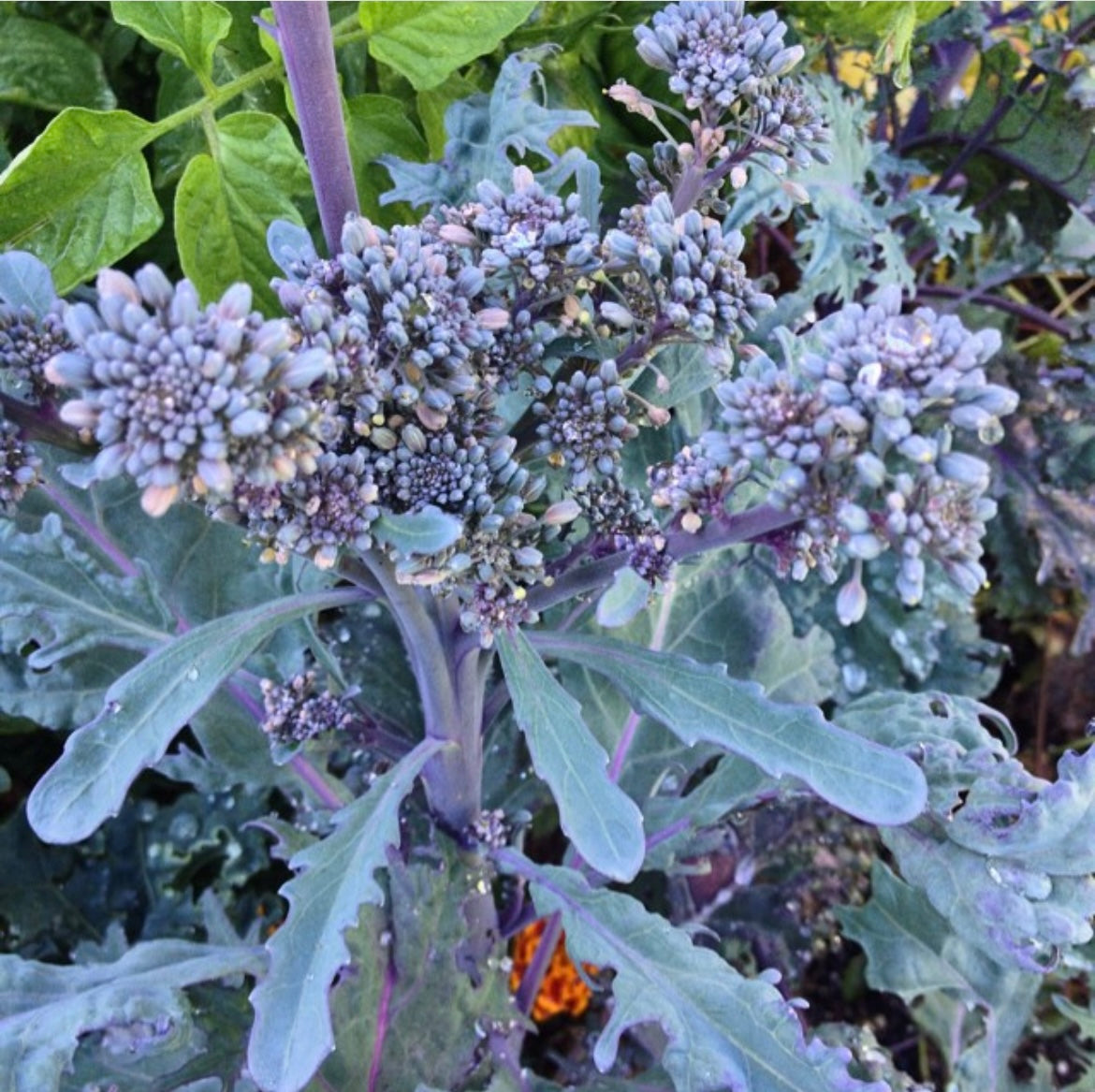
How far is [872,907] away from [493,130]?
0.66 metres

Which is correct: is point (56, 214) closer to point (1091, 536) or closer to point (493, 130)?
point (493, 130)

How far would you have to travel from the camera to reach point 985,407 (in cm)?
47

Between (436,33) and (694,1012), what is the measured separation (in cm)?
67

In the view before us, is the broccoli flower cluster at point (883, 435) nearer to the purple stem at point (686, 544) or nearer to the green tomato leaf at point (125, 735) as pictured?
the purple stem at point (686, 544)

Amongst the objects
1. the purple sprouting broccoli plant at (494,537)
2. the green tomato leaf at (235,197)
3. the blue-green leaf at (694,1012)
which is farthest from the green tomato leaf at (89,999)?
the green tomato leaf at (235,197)

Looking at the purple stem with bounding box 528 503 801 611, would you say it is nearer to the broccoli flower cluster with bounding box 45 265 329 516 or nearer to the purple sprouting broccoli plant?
the purple sprouting broccoli plant

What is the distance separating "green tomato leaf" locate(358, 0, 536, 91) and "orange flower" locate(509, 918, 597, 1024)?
2.56 feet

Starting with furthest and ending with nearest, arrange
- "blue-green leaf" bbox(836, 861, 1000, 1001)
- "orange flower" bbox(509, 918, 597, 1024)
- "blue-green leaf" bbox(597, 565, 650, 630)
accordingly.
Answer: "orange flower" bbox(509, 918, 597, 1024), "blue-green leaf" bbox(836, 861, 1000, 1001), "blue-green leaf" bbox(597, 565, 650, 630)

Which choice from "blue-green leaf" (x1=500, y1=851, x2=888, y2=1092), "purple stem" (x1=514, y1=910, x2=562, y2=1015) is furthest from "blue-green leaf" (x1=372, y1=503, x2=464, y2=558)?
"purple stem" (x1=514, y1=910, x2=562, y2=1015)

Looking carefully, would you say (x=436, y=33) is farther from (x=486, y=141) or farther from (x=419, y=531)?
(x=419, y=531)

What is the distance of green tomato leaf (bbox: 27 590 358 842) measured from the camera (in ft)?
1.85

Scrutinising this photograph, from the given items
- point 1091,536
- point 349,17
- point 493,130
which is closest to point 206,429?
point 493,130

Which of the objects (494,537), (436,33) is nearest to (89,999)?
(494,537)

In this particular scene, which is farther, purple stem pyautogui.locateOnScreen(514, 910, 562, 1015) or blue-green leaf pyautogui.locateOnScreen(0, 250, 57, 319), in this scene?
purple stem pyautogui.locateOnScreen(514, 910, 562, 1015)
